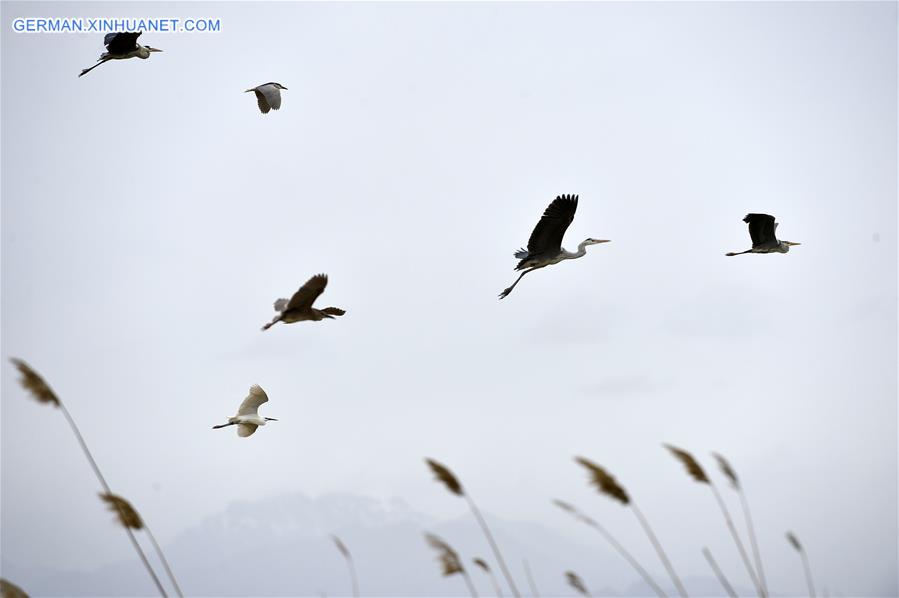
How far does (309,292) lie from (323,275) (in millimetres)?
304

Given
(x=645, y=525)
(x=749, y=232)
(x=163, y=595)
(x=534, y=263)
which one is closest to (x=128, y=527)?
(x=163, y=595)

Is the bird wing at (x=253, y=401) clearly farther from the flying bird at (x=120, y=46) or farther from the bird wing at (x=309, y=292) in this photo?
the flying bird at (x=120, y=46)

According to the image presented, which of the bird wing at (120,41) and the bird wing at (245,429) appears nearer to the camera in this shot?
the bird wing at (245,429)

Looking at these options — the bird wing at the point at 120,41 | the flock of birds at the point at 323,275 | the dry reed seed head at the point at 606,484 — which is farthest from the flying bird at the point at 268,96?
the dry reed seed head at the point at 606,484

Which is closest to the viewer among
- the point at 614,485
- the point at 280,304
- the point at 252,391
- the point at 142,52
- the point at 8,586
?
the point at 8,586

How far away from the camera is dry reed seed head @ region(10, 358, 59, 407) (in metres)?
6.14

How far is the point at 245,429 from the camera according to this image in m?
14.7

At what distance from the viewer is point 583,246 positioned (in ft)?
57.1

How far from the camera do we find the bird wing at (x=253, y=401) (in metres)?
15.0

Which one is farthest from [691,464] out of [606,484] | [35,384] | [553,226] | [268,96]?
[268,96]

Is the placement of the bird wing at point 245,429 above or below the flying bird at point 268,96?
below

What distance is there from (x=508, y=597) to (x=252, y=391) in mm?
7792

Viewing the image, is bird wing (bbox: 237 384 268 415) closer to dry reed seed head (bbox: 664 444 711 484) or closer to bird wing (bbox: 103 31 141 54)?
bird wing (bbox: 103 31 141 54)

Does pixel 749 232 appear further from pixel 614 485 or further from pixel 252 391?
pixel 614 485
